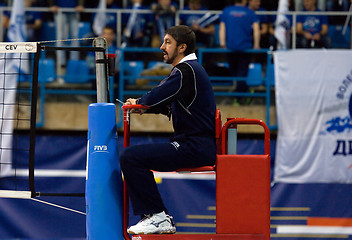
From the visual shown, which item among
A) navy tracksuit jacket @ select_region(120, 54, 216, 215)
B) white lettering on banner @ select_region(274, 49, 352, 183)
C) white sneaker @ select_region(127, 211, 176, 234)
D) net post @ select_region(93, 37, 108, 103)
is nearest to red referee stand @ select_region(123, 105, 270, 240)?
white sneaker @ select_region(127, 211, 176, 234)

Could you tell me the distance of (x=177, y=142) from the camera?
203 inches

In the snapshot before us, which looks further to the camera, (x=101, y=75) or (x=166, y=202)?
(x=166, y=202)

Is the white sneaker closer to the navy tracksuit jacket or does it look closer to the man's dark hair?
the navy tracksuit jacket

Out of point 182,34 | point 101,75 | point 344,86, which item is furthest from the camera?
point 344,86

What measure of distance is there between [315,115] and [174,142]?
458 centimetres

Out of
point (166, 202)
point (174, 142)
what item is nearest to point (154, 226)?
point (174, 142)

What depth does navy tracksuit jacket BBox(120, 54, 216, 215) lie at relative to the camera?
16.5 feet

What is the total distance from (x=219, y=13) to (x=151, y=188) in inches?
252

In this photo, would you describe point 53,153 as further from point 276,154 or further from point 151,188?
point 151,188

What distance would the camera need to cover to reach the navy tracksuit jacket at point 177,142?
198 inches

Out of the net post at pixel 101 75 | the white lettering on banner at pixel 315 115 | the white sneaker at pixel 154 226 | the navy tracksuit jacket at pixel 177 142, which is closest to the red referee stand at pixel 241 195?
the white sneaker at pixel 154 226

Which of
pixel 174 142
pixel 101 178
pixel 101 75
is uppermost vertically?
pixel 101 75

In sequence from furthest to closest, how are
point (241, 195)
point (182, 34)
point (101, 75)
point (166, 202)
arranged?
point (166, 202) < point (101, 75) < point (182, 34) < point (241, 195)

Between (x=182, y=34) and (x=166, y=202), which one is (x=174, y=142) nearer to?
(x=182, y=34)
